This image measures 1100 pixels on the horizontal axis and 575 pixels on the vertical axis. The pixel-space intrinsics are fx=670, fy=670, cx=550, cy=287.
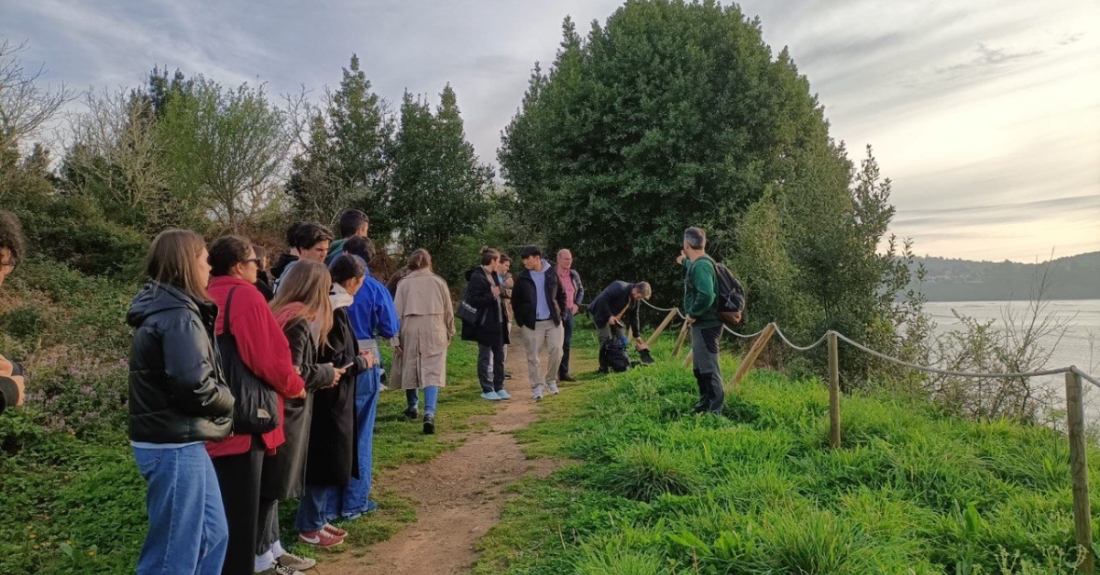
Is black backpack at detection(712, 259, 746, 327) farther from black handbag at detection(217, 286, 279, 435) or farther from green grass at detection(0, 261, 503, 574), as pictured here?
black handbag at detection(217, 286, 279, 435)

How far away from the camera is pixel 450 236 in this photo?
98.8 ft

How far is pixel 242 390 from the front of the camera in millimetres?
3404

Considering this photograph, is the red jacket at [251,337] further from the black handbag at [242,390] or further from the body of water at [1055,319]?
the body of water at [1055,319]

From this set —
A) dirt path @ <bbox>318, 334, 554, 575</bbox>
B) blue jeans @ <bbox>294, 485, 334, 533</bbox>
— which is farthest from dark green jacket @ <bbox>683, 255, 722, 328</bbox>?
blue jeans @ <bbox>294, 485, 334, 533</bbox>

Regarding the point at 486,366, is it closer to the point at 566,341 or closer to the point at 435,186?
the point at 566,341

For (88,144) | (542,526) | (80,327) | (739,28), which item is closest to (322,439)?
(542,526)

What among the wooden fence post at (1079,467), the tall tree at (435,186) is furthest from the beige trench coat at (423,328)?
the tall tree at (435,186)

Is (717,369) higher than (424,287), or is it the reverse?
(424,287)

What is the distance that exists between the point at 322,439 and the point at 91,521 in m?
2.12

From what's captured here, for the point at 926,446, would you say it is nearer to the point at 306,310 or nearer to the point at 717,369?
the point at 717,369

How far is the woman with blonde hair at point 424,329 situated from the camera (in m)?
7.48

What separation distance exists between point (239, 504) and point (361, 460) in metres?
1.56

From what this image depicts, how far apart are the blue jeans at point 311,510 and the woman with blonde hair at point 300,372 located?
11.5 inches

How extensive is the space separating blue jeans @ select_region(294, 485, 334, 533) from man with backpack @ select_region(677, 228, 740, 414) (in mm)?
4011
